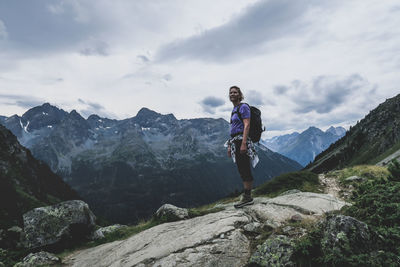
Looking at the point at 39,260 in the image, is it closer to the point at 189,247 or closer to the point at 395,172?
the point at 189,247

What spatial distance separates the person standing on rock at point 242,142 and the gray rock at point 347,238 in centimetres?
430

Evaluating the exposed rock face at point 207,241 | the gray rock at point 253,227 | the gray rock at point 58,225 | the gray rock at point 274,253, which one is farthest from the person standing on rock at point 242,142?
the gray rock at point 58,225

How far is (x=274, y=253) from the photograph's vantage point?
210 inches

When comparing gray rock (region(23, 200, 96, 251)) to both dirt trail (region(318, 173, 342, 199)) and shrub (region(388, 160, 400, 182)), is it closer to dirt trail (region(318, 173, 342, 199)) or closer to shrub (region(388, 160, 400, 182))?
shrub (region(388, 160, 400, 182))

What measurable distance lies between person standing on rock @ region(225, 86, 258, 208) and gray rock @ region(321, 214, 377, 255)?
14.1 ft

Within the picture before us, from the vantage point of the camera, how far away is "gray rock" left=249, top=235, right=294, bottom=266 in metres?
5.12

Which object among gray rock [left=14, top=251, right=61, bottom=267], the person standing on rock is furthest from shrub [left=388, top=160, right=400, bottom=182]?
gray rock [left=14, top=251, right=61, bottom=267]

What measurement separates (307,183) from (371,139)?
19821 cm

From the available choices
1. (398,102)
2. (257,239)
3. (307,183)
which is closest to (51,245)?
(257,239)

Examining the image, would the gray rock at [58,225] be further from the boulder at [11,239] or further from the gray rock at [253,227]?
the gray rock at [253,227]

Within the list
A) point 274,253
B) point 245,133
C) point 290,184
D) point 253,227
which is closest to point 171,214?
point 253,227

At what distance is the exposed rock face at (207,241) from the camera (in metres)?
5.89

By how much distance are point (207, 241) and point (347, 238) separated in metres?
3.45

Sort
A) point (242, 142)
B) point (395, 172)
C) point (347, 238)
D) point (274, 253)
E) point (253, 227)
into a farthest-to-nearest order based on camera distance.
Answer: point (395, 172), point (242, 142), point (253, 227), point (274, 253), point (347, 238)
